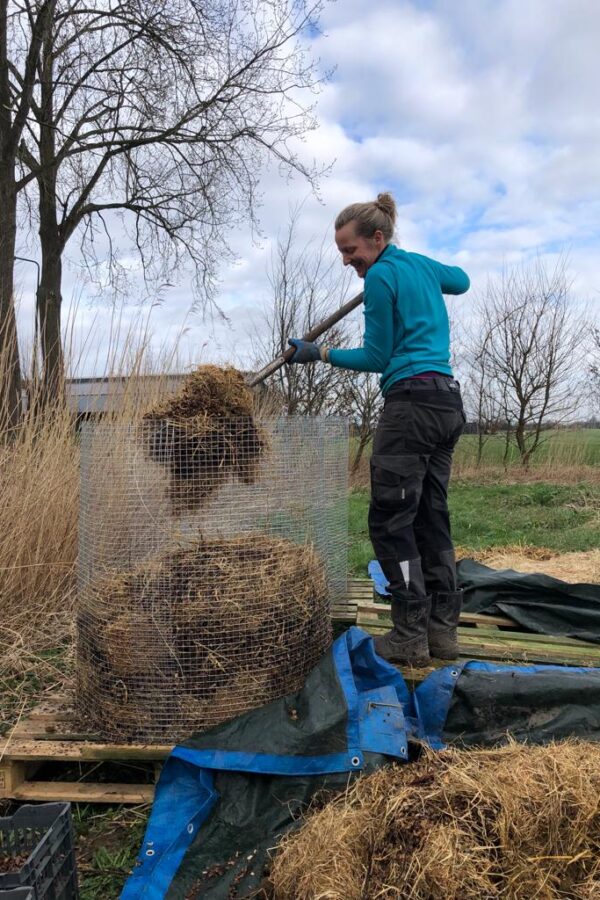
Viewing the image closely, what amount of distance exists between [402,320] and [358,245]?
0.38 m

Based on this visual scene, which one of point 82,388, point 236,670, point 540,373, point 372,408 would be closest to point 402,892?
point 236,670

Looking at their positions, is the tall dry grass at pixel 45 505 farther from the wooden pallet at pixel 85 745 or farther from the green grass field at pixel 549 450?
the green grass field at pixel 549 450

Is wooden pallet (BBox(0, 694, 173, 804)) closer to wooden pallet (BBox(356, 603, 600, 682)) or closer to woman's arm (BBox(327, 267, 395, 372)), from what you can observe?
wooden pallet (BBox(356, 603, 600, 682))

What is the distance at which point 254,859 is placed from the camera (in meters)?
1.61

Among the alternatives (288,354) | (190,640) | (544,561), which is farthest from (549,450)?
(190,640)

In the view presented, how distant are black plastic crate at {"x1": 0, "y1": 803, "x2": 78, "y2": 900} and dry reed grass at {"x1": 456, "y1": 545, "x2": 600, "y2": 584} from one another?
12.2ft

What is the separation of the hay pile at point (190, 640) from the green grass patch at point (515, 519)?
3.15 metres

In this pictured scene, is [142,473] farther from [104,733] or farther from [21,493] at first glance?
[21,493]

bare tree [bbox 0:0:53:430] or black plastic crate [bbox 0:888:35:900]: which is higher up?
bare tree [bbox 0:0:53:430]

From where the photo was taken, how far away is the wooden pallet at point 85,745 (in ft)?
6.69

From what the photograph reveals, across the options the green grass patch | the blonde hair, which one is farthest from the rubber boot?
the green grass patch

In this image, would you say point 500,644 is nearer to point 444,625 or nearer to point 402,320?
point 444,625

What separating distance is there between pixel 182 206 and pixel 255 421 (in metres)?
8.25

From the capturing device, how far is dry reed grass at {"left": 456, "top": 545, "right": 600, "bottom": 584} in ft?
14.7
